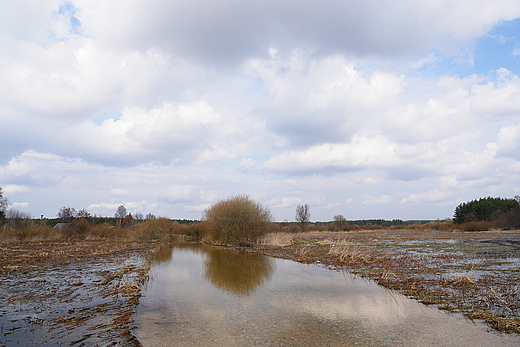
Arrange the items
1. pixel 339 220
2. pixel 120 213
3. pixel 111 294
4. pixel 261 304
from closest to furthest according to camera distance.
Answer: pixel 261 304 → pixel 111 294 → pixel 339 220 → pixel 120 213

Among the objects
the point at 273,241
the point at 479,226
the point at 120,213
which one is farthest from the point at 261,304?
the point at 120,213

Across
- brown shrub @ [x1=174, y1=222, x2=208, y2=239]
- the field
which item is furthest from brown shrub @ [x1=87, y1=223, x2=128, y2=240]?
the field

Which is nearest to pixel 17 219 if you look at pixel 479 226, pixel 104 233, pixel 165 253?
pixel 104 233

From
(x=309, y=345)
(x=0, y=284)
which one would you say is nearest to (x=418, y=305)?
(x=309, y=345)

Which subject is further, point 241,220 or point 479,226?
point 479,226

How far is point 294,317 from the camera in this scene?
8055 mm

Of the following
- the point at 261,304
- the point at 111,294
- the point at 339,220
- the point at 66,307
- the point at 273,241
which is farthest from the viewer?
the point at 339,220

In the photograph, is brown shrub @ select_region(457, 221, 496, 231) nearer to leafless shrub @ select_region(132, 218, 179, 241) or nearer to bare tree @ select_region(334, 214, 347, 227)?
bare tree @ select_region(334, 214, 347, 227)

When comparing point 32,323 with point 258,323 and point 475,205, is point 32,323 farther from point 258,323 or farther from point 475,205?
point 475,205

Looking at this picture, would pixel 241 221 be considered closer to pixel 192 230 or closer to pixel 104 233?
pixel 192 230

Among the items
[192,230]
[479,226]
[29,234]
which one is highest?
[479,226]

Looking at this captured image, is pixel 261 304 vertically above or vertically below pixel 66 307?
below

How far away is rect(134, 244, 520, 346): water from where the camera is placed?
6449 millimetres

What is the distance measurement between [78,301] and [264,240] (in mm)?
26010
